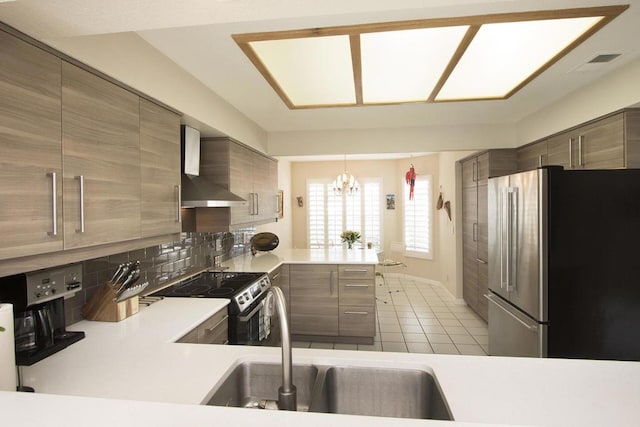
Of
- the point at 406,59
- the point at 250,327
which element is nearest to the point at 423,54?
the point at 406,59

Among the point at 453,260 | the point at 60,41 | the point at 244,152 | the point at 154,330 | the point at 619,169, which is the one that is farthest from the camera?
the point at 453,260

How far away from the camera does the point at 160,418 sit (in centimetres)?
80

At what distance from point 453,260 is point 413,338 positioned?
184 cm

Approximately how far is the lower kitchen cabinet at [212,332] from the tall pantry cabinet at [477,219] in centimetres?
308

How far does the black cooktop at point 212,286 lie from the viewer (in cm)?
240

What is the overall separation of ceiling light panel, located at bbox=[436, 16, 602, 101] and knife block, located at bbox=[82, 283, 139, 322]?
248cm

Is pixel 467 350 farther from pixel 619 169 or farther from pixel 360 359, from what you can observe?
pixel 360 359

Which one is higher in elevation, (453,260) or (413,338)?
(453,260)

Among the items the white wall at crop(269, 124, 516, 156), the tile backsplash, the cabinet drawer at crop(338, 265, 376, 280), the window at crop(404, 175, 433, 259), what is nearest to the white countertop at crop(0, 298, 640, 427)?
the tile backsplash

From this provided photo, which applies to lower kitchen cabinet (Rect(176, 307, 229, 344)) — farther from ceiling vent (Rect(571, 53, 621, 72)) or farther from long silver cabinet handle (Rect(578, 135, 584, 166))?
long silver cabinet handle (Rect(578, 135, 584, 166))

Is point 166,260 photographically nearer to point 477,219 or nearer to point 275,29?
point 275,29

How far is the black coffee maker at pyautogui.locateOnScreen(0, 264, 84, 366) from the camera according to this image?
4.35 feet

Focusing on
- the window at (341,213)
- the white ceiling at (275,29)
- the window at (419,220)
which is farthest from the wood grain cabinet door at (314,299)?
the window at (341,213)

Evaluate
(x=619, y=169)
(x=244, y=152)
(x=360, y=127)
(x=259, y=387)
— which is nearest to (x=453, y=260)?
(x=360, y=127)
